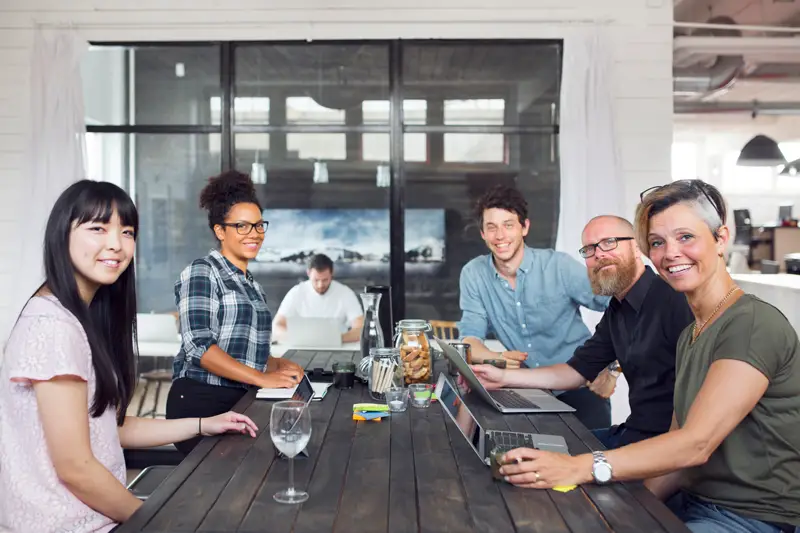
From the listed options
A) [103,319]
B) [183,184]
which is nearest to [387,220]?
Answer: [183,184]

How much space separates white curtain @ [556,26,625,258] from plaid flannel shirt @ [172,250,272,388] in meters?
2.52

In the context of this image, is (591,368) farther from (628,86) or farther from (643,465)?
(628,86)

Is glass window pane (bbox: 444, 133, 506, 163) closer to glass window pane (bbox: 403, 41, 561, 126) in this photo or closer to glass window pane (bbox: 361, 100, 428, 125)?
glass window pane (bbox: 403, 41, 561, 126)

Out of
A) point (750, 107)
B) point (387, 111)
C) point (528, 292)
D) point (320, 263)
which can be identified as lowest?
point (528, 292)

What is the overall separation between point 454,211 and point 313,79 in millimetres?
1309

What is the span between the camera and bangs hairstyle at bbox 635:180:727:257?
70.6 inches

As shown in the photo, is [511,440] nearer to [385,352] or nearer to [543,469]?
[543,469]

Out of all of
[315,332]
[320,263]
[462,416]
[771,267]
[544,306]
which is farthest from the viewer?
[771,267]

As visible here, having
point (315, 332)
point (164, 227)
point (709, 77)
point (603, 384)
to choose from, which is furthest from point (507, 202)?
point (709, 77)

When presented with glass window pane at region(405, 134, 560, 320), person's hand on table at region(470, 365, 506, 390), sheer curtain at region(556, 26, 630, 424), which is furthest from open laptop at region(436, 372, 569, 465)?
glass window pane at region(405, 134, 560, 320)

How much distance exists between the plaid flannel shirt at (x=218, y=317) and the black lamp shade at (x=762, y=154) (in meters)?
7.90

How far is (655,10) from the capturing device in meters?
4.75

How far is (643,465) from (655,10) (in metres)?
3.91

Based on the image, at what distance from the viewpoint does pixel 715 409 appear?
5.24 feet
